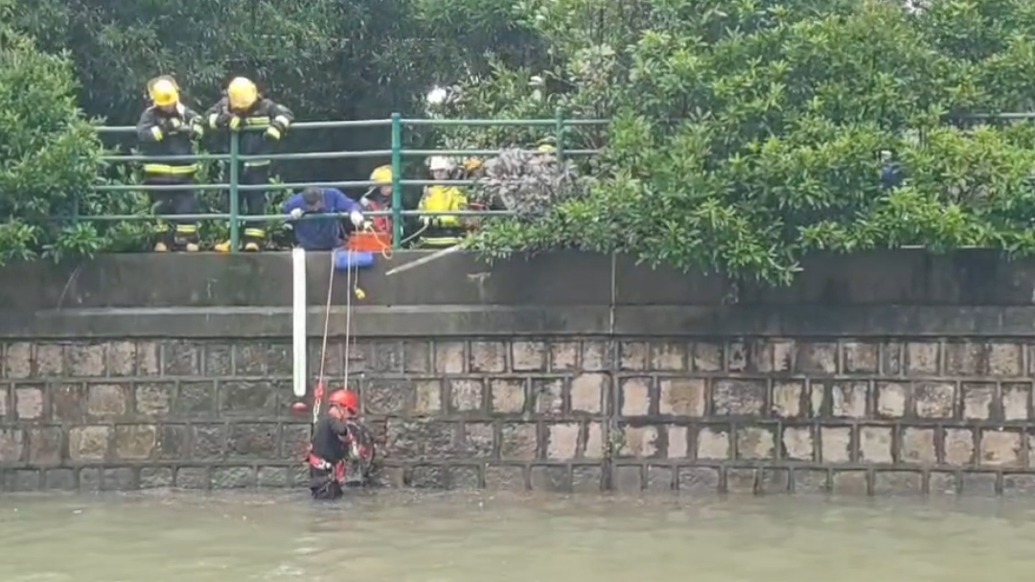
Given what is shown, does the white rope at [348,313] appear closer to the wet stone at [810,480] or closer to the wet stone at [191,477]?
the wet stone at [191,477]

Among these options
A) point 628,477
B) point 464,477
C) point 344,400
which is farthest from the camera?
point 464,477

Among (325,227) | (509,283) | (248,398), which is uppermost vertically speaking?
(325,227)

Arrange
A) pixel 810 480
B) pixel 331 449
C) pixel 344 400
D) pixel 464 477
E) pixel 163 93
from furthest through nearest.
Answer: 1. pixel 163 93
2. pixel 464 477
3. pixel 810 480
4. pixel 344 400
5. pixel 331 449

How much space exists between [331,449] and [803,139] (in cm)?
393

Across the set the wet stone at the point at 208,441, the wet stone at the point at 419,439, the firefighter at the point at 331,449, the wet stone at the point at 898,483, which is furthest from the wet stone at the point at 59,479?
the wet stone at the point at 898,483

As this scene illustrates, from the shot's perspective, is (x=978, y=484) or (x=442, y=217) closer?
(x=978, y=484)

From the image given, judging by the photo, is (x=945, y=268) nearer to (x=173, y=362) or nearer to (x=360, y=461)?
(x=360, y=461)

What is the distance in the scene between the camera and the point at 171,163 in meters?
12.9

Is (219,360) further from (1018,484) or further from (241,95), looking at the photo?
(1018,484)

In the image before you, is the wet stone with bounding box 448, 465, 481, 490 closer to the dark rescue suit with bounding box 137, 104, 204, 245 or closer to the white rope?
the white rope

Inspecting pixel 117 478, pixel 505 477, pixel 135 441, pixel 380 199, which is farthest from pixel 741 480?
pixel 117 478

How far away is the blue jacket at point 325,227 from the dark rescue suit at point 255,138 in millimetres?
355

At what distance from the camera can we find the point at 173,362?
1238cm

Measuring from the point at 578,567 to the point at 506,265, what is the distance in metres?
3.24
